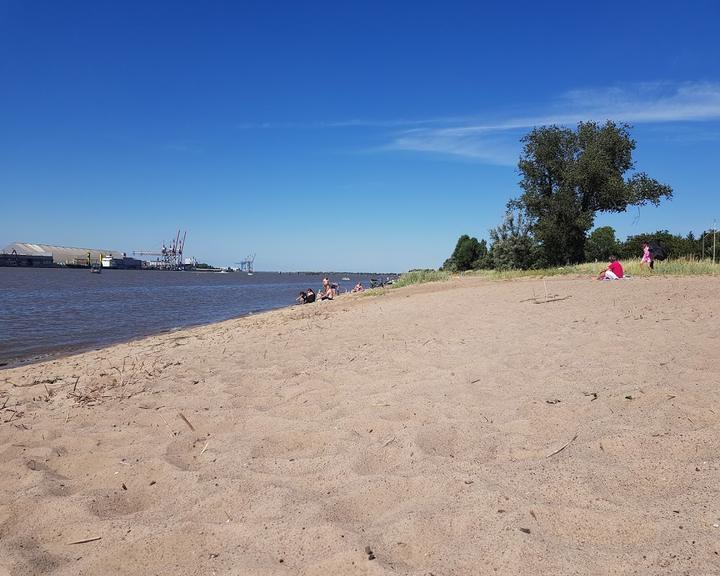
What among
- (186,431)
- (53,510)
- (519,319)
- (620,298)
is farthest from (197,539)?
(620,298)

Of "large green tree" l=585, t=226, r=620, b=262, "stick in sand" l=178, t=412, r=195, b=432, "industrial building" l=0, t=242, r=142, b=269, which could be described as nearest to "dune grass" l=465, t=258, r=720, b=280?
"stick in sand" l=178, t=412, r=195, b=432

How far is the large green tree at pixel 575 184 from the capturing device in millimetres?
26172

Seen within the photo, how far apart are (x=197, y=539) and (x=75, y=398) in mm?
3865

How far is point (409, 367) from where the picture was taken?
19.9ft

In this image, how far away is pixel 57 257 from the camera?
16075 cm

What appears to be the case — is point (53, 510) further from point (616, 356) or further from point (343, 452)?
point (616, 356)

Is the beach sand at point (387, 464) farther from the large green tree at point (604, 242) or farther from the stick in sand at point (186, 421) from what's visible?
the large green tree at point (604, 242)

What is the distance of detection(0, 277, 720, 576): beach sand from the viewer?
2482mm

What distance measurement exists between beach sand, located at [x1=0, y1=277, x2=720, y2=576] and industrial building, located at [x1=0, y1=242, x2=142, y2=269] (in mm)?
143835

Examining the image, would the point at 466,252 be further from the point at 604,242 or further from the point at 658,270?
the point at 658,270

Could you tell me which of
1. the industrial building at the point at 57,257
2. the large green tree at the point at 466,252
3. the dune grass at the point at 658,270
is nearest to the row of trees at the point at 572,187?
the dune grass at the point at 658,270

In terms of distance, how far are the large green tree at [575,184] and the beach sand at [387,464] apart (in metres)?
21.9

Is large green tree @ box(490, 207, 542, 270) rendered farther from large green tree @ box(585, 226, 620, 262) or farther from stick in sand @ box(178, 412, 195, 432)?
stick in sand @ box(178, 412, 195, 432)

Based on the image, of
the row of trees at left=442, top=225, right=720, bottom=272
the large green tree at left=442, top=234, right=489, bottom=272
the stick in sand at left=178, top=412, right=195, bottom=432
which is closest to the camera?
the stick in sand at left=178, top=412, right=195, bottom=432
